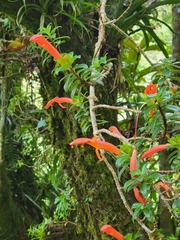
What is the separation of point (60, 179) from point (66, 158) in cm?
45

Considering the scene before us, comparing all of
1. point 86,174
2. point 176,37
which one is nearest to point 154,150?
point 86,174

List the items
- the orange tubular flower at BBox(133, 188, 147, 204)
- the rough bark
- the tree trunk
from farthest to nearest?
the tree trunk, the rough bark, the orange tubular flower at BBox(133, 188, 147, 204)

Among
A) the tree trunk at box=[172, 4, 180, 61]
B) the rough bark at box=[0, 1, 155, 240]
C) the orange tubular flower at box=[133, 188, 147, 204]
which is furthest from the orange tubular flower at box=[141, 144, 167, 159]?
the tree trunk at box=[172, 4, 180, 61]

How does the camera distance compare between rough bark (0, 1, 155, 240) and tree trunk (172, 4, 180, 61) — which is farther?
tree trunk (172, 4, 180, 61)

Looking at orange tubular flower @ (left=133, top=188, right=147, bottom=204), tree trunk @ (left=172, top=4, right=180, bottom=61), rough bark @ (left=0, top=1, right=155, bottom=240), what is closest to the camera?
orange tubular flower @ (left=133, top=188, right=147, bottom=204)

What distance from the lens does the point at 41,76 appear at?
1.18 metres

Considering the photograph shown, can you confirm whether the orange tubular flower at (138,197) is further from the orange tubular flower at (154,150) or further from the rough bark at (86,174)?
the rough bark at (86,174)

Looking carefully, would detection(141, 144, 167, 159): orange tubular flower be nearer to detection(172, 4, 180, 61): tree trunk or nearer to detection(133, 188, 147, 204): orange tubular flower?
detection(133, 188, 147, 204): orange tubular flower

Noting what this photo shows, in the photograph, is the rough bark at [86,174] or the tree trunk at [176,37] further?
the tree trunk at [176,37]

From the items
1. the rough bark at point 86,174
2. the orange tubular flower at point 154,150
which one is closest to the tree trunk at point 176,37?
the rough bark at point 86,174

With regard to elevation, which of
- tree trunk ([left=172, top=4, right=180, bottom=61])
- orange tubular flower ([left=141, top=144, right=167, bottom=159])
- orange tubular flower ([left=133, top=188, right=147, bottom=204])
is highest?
tree trunk ([left=172, top=4, right=180, bottom=61])

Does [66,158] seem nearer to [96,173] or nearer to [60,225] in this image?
[96,173]

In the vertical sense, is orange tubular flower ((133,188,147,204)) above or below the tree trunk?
below

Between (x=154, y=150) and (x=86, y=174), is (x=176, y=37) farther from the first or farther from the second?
(x=154, y=150)
